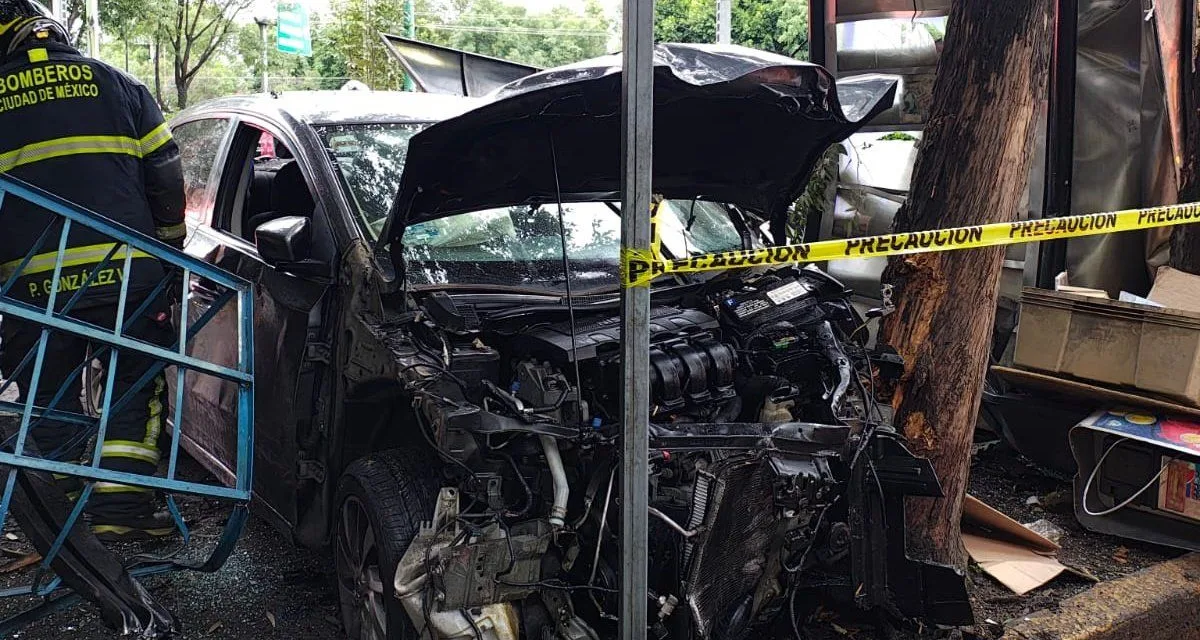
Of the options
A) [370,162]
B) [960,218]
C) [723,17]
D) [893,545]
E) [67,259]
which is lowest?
[893,545]

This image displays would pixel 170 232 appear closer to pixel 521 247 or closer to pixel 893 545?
pixel 521 247

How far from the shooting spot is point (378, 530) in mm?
2764

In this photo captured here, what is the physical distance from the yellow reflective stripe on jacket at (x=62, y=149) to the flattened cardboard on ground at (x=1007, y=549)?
3.67m

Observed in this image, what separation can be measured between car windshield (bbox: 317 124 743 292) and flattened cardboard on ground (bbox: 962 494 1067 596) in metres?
1.70

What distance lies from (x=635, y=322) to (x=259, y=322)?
6.20 feet

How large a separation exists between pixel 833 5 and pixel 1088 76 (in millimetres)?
1695

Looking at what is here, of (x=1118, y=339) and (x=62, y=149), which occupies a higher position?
(x=62, y=149)

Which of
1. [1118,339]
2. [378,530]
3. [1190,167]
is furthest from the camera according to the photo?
[1190,167]

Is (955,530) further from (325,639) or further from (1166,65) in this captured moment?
(1166,65)

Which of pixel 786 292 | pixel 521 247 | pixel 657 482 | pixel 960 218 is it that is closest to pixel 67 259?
pixel 521 247

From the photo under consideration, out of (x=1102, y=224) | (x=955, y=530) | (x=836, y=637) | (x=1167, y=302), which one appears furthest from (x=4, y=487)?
(x=1167, y=302)

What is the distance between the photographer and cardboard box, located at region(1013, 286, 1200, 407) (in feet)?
13.7

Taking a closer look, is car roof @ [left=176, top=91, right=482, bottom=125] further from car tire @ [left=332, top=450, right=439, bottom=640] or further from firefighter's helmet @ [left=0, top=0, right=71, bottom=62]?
car tire @ [left=332, top=450, right=439, bottom=640]

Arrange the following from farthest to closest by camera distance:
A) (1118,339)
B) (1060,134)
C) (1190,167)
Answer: (1060,134) → (1190,167) → (1118,339)
